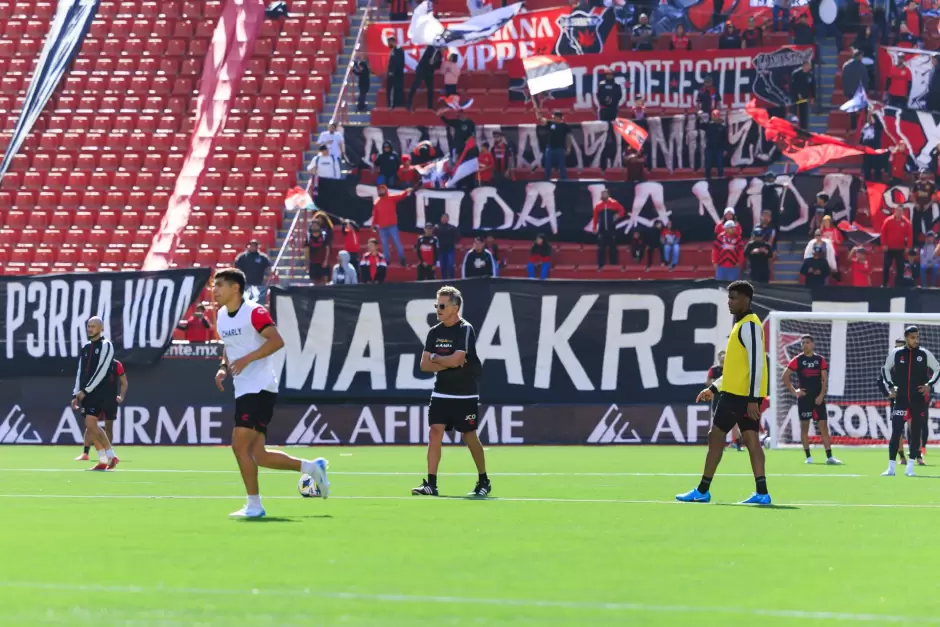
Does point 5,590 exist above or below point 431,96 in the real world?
below

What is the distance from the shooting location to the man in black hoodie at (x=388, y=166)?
111 feet

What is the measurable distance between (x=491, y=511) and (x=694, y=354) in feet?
52.6

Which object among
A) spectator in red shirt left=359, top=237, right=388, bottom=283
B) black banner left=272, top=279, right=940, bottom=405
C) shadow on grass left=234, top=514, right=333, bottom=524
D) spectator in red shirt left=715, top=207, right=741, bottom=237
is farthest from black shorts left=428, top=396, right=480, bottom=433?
spectator in red shirt left=359, top=237, right=388, bottom=283

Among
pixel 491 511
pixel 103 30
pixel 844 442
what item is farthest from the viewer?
pixel 103 30

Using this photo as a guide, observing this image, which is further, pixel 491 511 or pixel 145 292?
pixel 145 292

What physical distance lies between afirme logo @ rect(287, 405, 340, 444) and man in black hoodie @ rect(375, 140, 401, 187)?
697cm

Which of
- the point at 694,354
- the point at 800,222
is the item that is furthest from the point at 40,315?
the point at 800,222

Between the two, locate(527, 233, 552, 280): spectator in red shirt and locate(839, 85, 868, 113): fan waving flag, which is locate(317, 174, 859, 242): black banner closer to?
locate(527, 233, 552, 280): spectator in red shirt

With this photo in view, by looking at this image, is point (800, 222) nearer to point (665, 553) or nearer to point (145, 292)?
point (145, 292)

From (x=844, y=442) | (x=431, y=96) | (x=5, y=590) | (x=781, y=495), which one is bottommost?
(x=844, y=442)

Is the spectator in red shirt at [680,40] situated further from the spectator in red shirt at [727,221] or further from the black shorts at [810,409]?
the black shorts at [810,409]

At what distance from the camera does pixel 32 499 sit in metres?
14.4

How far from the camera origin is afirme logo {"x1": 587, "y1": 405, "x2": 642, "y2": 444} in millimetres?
28031

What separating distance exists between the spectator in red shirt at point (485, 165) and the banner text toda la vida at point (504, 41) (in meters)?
4.27
